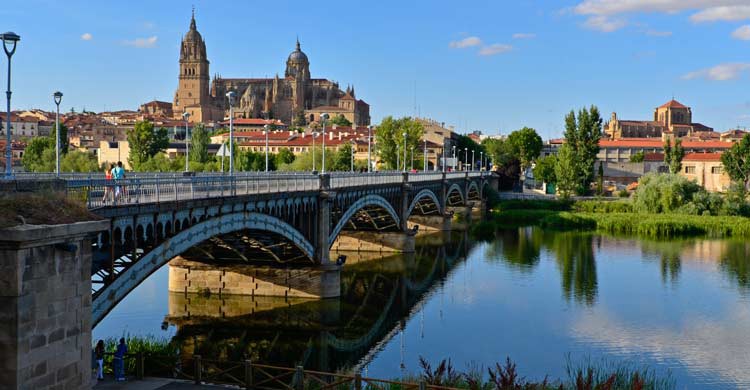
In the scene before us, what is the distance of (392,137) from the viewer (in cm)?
10781

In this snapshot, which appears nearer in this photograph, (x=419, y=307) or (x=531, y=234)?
(x=419, y=307)

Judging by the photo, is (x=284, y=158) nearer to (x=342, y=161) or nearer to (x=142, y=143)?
(x=342, y=161)

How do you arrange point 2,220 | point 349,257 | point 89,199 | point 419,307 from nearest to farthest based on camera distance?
point 2,220, point 89,199, point 419,307, point 349,257

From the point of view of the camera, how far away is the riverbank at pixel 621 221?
214 feet

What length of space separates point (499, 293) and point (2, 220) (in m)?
29.7

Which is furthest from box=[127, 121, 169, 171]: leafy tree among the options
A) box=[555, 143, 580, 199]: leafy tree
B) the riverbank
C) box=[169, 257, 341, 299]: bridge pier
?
box=[169, 257, 341, 299]: bridge pier

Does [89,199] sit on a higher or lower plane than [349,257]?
higher

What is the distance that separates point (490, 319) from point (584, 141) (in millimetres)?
66911

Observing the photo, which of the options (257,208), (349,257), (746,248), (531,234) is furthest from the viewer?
(531,234)

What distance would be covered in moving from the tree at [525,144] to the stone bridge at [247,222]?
84.3 metres

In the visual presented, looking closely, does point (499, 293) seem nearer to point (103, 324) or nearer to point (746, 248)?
point (103, 324)

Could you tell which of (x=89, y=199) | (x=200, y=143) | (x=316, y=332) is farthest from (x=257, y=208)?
(x=200, y=143)

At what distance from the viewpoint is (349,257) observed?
5019cm

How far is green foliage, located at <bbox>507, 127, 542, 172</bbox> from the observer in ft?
475
